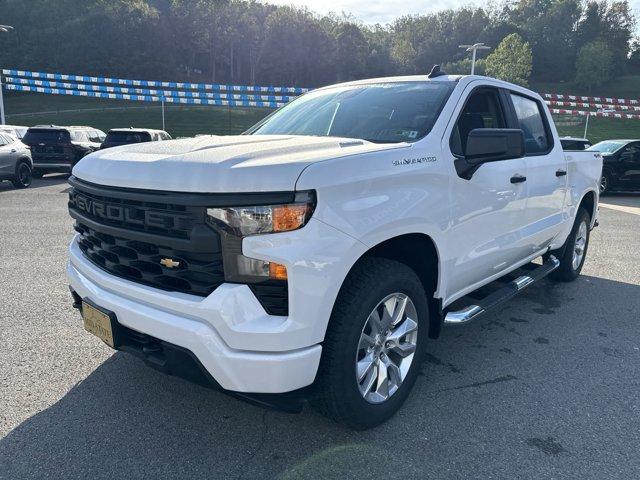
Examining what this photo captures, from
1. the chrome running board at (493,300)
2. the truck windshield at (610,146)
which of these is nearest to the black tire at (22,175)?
the chrome running board at (493,300)

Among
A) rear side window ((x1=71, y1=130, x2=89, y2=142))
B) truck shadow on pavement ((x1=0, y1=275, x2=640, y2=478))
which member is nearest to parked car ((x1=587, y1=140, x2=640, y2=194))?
truck shadow on pavement ((x1=0, y1=275, x2=640, y2=478))

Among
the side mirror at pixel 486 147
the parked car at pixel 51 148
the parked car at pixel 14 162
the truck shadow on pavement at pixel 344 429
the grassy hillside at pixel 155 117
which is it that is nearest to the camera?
the truck shadow on pavement at pixel 344 429

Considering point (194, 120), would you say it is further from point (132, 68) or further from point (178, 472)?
point (178, 472)

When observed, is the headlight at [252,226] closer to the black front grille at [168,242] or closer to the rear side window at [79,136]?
the black front grille at [168,242]

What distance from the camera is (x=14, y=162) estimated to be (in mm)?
12477

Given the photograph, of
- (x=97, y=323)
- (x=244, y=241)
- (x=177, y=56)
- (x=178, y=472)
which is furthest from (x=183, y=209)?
(x=177, y=56)

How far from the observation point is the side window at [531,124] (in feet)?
13.5

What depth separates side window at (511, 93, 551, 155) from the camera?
412cm

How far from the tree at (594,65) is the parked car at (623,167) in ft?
219

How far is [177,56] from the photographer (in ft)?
212

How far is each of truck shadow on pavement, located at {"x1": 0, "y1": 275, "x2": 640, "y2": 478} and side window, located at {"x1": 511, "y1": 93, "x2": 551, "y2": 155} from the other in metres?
1.70

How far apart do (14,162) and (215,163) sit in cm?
1260

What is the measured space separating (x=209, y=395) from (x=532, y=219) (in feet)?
9.35

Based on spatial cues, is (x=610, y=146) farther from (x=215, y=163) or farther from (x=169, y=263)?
(x=169, y=263)
